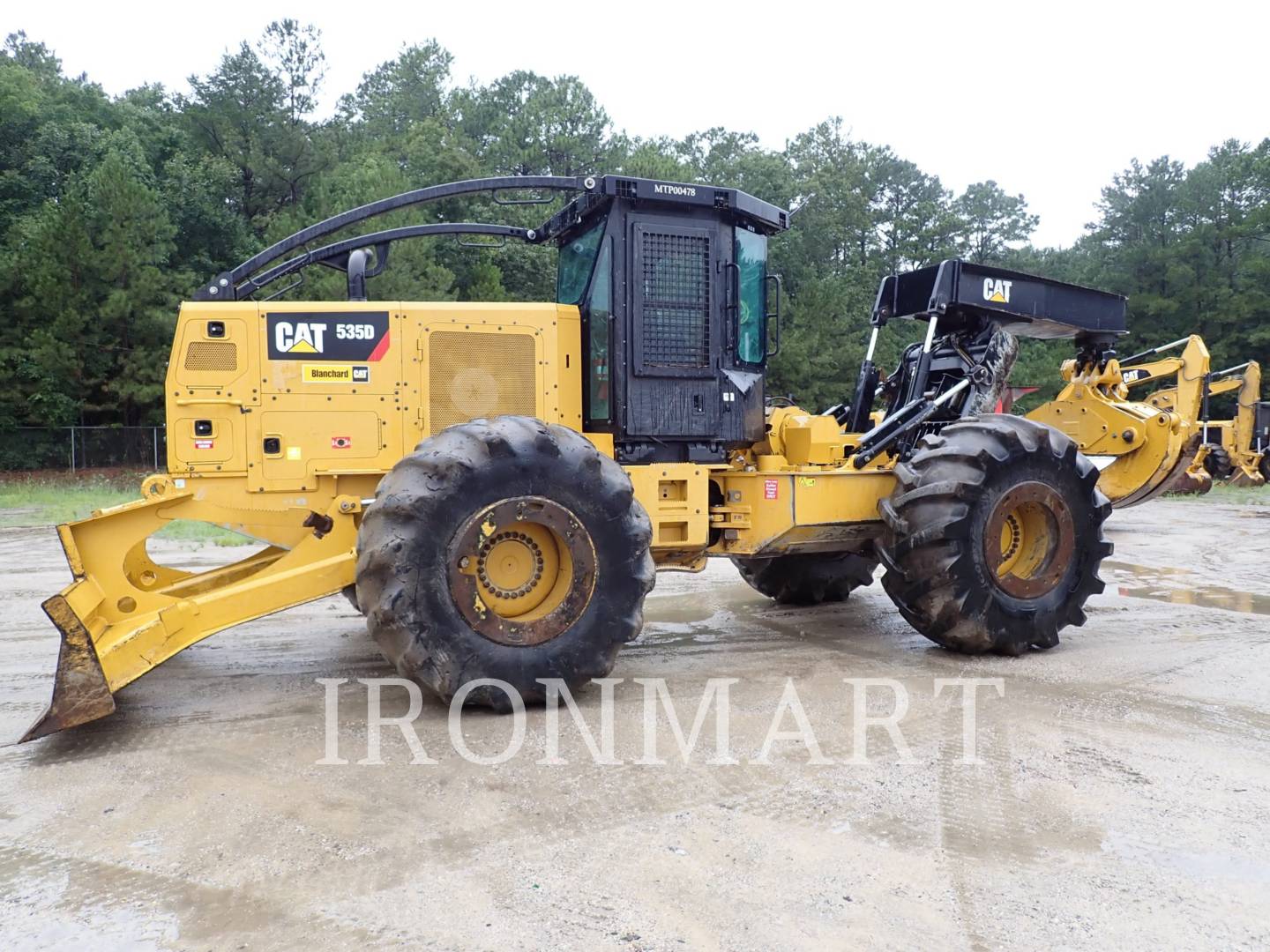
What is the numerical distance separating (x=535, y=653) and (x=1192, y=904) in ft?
10.2

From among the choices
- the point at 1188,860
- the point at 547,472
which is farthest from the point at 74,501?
the point at 1188,860

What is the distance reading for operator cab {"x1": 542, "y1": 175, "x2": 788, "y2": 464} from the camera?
6102 millimetres

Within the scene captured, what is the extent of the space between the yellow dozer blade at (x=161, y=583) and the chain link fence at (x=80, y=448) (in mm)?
22415

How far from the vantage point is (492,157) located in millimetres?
41031

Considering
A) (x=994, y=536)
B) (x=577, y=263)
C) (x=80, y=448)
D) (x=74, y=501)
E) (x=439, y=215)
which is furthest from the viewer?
(x=439, y=215)

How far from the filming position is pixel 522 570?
17.4 feet

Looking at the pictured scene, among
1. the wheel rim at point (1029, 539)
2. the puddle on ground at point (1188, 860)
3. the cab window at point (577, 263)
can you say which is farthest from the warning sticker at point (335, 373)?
the puddle on ground at point (1188, 860)

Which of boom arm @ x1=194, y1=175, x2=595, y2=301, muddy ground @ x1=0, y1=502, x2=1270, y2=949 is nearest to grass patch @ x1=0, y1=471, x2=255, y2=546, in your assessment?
boom arm @ x1=194, y1=175, x2=595, y2=301

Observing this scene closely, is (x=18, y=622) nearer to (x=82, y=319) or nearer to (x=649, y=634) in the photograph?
(x=649, y=634)

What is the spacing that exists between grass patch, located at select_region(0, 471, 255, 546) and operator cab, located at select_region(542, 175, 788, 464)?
6.81m

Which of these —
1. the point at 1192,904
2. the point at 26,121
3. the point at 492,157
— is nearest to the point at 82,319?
the point at 26,121

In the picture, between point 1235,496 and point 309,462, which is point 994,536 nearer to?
point 309,462

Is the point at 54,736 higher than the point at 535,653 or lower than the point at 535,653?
lower

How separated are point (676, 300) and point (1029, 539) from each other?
121 inches
